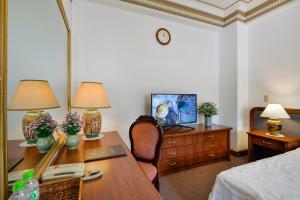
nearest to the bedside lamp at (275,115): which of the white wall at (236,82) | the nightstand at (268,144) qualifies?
the nightstand at (268,144)

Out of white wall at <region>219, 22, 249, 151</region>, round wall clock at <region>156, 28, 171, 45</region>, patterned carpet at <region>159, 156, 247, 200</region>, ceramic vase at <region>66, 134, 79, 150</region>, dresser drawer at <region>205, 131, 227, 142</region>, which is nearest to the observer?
ceramic vase at <region>66, 134, 79, 150</region>

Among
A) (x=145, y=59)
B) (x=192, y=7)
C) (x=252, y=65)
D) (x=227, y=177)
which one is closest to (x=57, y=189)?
(x=227, y=177)

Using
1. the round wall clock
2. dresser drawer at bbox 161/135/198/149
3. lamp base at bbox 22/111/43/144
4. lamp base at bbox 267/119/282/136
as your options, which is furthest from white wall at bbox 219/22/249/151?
lamp base at bbox 22/111/43/144

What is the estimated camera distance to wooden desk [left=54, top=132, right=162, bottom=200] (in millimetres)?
755

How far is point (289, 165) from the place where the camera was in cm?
141

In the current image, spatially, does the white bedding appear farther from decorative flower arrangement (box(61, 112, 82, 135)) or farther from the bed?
decorative flower arrangement (box(61, 112, 82, 135))

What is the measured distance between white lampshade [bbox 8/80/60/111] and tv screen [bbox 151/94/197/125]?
65.8 inches

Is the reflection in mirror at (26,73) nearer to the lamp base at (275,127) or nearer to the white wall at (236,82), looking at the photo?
the lamp base at (275,127)

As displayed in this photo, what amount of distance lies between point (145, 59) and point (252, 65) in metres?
2.14

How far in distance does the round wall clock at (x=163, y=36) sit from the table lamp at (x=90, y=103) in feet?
5.35

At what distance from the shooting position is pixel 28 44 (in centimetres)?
88

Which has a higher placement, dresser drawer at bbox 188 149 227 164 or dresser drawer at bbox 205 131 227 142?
dresser drawer at bbox 205 131 227 142

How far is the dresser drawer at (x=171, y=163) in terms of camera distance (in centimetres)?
239

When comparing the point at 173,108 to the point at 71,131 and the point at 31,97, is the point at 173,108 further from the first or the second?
the point at 31,97
